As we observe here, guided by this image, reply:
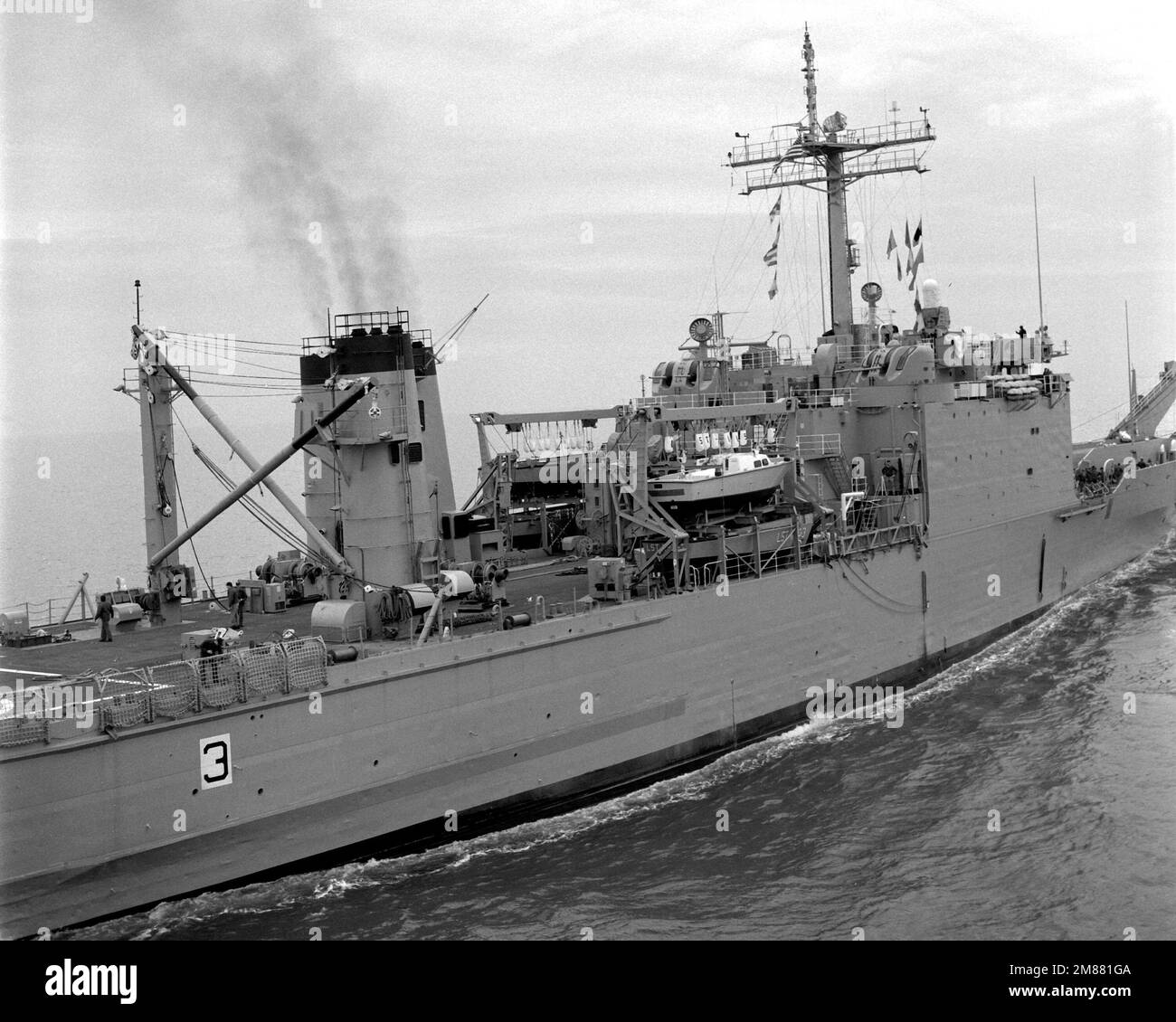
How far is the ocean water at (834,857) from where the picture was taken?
14742 mm

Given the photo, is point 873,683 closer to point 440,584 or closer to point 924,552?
point 924,552

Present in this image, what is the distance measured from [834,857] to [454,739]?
5.54 metres

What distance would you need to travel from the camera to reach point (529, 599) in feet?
67.3

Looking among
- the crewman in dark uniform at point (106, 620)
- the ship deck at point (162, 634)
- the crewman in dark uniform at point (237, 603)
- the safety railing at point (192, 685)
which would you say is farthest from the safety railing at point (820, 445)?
A: the crewman in dark uniform at point (106, 620)

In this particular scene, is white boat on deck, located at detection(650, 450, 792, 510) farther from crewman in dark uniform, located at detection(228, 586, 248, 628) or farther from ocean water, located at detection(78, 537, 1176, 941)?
crewman in dark uniform, located at detection(228, 586, 248, 628)

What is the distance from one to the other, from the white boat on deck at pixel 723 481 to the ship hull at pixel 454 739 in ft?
5.78

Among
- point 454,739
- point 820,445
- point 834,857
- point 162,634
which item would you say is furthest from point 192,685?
point 820,445

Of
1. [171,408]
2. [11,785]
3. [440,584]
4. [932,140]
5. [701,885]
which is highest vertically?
[932,140]

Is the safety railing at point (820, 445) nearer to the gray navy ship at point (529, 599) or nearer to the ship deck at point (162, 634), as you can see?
the gray navy ship at point (529, 599)

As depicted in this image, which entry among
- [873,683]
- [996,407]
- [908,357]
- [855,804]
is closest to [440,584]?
[855,804]

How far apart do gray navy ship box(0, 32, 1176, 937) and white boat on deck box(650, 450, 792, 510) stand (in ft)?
0.22

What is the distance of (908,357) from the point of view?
27.0 m

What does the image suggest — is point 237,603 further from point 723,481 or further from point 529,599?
point 723,481

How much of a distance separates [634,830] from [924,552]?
36.3ft
